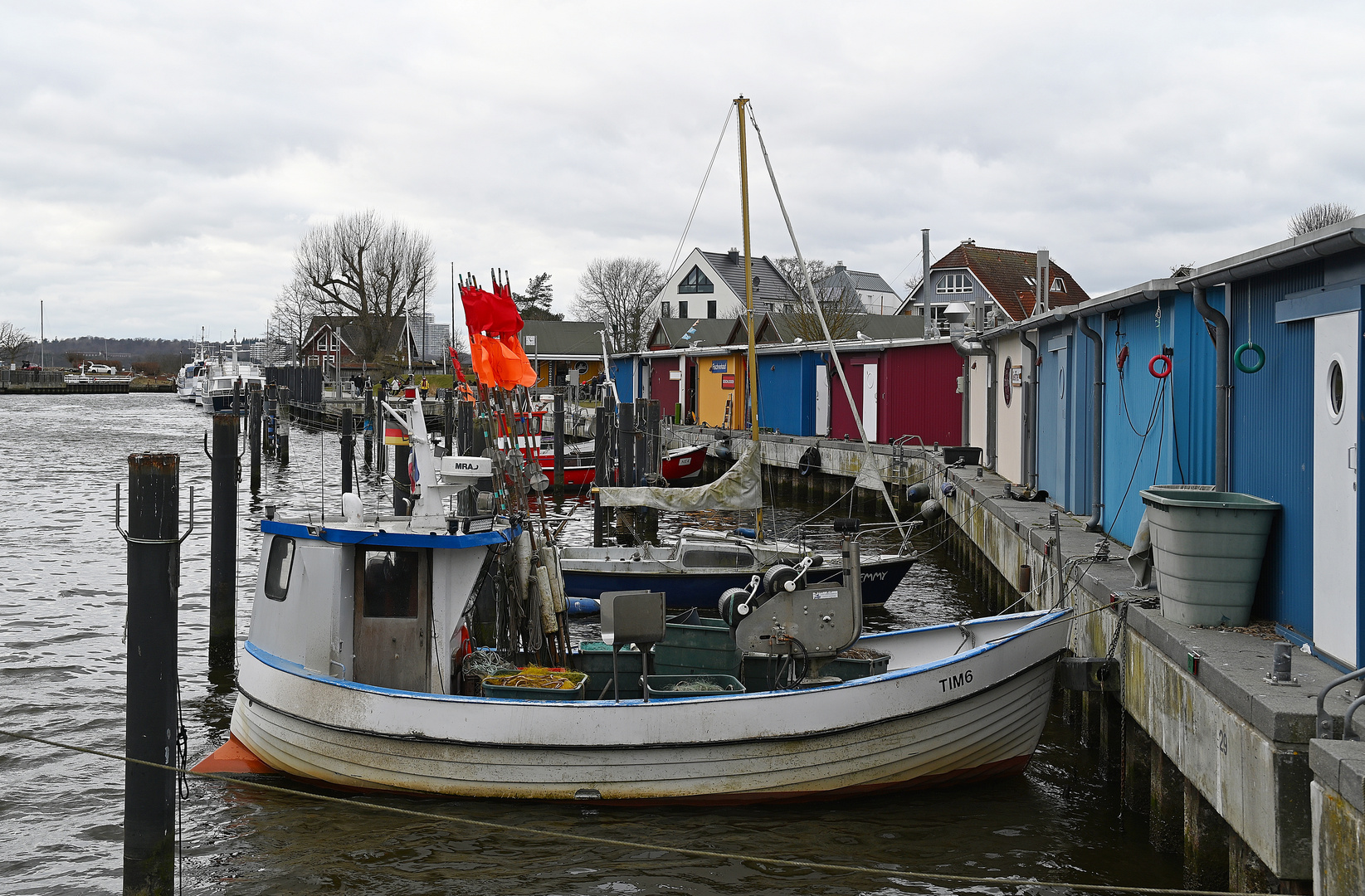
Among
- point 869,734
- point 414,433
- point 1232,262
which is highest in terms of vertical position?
point 1232,262

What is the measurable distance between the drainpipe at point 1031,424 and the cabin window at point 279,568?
495 inches

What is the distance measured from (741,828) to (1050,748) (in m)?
3.49

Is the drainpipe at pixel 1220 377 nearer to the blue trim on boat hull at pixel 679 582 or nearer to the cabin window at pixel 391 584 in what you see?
the blue trim on boat hull at pixel 679 582

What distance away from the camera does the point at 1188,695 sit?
22.7 ft

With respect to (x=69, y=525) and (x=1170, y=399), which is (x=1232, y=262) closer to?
(x=1170, y=399)

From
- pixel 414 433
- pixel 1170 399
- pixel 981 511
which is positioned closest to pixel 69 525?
pixel 414 433

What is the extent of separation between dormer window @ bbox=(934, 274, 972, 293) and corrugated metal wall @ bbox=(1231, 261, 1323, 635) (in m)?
49.9

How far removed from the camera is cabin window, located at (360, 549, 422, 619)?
9359 mm

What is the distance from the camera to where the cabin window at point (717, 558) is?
52.5 feet

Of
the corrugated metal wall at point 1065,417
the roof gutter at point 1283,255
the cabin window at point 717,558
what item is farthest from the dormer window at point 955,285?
the roof gutter at point 1283,255

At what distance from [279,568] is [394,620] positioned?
1.07 m

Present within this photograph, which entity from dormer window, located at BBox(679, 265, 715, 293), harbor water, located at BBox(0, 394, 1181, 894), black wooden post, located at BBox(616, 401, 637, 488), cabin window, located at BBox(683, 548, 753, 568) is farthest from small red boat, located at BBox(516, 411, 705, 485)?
dormer window, located at BBox(679, 265, 715, 293)

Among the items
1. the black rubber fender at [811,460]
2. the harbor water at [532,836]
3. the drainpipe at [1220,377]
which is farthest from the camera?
the black rubber fender at [811,460]

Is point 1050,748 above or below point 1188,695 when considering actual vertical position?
below
